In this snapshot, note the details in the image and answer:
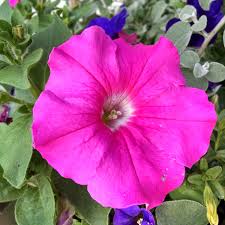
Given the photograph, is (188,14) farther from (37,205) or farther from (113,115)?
(37,205)

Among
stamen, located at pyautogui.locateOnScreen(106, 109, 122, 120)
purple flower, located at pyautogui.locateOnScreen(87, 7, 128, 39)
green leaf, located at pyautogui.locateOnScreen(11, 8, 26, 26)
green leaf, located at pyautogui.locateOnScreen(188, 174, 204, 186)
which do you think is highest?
green leaf, located at pyautogui.locateOnScreen(11, 8, 26, 26)

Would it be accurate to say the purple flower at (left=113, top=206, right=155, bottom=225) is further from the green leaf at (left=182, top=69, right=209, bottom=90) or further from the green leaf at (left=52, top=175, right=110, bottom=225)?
the green leaf at (left=182, top=69, right=209, bottom=90)

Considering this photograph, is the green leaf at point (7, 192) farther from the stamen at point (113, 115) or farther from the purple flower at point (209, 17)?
the purple flower at point (209, 17)

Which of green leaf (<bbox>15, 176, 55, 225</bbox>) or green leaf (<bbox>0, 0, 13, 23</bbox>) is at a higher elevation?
green leaf (<bbox>0, 0, 13, 23</bbox>)

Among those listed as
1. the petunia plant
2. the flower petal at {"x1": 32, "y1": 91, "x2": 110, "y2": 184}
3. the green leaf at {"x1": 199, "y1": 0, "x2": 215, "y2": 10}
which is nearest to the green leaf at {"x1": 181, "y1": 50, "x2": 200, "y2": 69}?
the petunia plant

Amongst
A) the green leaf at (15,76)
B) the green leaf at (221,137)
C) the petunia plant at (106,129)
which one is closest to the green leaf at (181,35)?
the petunia plant at (106,129)

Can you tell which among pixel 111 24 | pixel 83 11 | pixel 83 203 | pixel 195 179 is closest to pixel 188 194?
pixel 195 179
